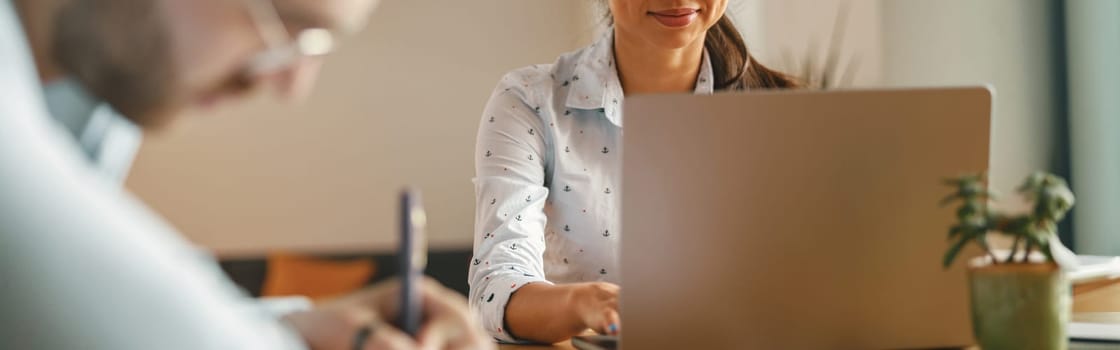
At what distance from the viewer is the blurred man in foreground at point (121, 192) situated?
471mm

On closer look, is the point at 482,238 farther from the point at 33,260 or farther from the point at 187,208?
the point at 187,208

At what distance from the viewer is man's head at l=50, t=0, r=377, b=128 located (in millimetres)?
601

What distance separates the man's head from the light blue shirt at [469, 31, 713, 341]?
0.89 metres

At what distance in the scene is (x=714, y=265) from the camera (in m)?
1.07

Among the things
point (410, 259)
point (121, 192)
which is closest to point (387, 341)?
point (410, 259)

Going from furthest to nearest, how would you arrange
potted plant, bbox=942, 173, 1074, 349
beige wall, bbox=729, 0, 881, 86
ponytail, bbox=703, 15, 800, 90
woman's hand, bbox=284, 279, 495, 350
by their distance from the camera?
beige wall, bbox=729, 0, 881, 86
ponytail, bbox=703, 15, 800, 90
potted plant, bbox=942, 173, 1074, 349
woman's hand, bbox=284, 279, 495, 350

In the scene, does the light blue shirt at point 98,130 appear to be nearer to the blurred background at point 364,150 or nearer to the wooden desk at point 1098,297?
the wooden desk at point 1098,297

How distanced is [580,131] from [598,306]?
0.56m

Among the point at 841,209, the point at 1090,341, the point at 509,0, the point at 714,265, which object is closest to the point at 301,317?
the point at 714,265

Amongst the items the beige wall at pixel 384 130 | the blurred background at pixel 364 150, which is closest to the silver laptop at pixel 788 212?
the blurred background at pixel 364 150

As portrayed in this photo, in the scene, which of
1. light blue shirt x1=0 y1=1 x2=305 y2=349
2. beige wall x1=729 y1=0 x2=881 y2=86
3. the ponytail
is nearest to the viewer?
light blue shirt x1=0 y1=1 x2=305 y2=349

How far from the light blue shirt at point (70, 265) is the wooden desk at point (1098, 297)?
4.03 ft

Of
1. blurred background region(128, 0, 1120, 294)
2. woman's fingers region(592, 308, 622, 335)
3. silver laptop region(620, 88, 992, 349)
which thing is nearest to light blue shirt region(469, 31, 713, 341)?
woman's fingers region(592, 308, 622, 335)

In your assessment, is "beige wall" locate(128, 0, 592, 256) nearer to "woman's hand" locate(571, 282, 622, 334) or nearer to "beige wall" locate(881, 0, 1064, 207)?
"beige wall" locate(881, 0, 1064, 207)
